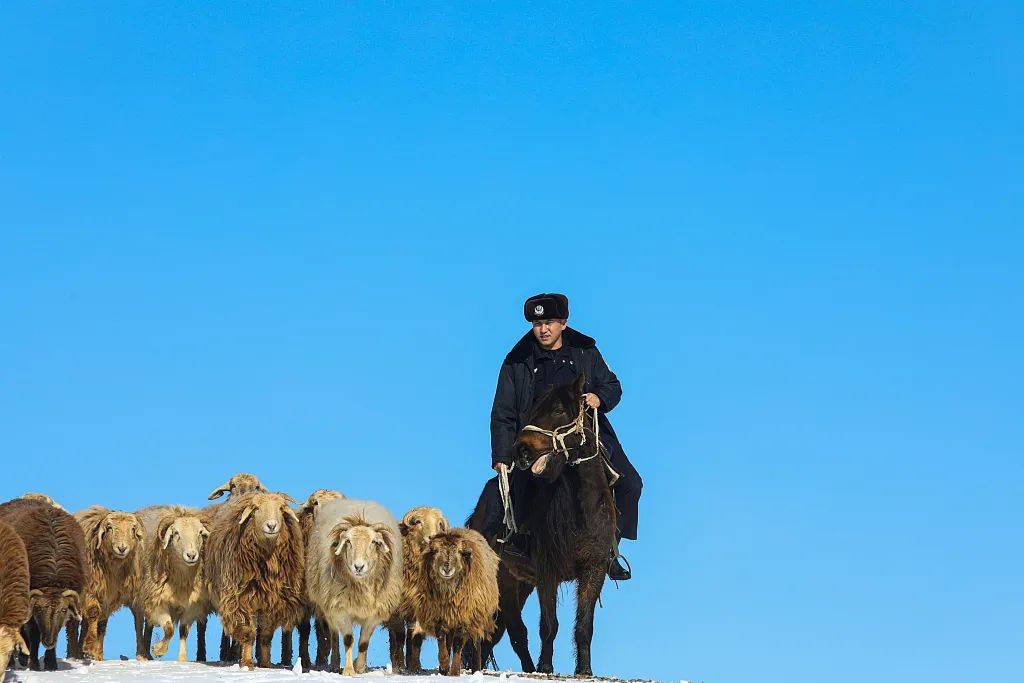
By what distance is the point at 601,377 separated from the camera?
56.6ft

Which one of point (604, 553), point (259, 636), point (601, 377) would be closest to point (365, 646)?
point (259, 636)

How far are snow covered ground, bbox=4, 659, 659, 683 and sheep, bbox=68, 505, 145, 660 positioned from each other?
1496 millimetres

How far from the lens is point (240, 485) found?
1967 centimetres

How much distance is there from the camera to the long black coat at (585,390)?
16750 millimetres

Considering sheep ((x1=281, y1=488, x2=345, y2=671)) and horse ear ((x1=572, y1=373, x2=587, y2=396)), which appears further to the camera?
sheep ((x1=281, y1=488, x2=345, y2=671))

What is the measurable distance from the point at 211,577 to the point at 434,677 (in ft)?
11.5

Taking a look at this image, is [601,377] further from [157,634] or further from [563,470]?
[157,634]

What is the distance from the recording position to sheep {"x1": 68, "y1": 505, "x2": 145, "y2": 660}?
17938 mm

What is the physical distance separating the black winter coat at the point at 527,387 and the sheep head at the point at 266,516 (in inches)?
93.2

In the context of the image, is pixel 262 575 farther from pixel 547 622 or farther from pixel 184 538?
pixel 547 622

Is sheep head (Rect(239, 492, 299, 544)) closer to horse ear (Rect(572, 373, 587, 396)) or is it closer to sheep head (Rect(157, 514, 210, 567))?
sheep head (Rect(157, 514, 210, 567))

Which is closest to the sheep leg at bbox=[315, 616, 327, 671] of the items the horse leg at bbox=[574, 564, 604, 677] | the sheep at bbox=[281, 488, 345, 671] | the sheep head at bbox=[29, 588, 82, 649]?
the sheep at bbox=[281, 488, 345, 671]

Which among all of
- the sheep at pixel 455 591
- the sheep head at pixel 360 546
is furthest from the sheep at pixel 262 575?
the sheep at pixel 455 591

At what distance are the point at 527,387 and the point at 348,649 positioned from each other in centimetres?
342
